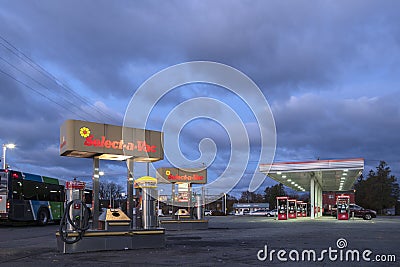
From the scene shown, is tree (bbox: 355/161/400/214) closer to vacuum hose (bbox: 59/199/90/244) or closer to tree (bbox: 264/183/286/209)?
tree (bbox: 264/183/286/209)

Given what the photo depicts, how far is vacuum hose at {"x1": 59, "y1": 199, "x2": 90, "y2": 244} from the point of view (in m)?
13.3

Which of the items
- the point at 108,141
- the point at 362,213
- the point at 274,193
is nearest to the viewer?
the point at 108,141

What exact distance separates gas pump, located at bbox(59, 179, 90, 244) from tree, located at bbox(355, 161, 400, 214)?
10809 cm

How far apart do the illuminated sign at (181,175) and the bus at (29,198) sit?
26.4ft

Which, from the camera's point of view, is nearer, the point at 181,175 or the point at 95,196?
the point at 95,196

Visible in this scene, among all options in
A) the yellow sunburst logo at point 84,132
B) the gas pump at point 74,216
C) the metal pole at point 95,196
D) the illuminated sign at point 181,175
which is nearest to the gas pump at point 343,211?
the illuminated sign at point 181,175

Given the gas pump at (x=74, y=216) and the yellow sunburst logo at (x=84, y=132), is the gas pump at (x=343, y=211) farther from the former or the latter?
the yellow sunburst logo at (x=84, y=132)

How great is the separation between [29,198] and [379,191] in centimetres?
10193

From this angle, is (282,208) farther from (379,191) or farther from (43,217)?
→ (379,191)

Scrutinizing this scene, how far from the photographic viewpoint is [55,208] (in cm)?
3444

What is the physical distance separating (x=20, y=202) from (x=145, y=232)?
1720 cm

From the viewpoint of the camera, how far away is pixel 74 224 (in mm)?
13594

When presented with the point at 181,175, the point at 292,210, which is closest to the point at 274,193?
the point at 292,210

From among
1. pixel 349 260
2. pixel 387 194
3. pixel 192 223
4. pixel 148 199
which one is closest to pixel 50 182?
pixel 192 223
